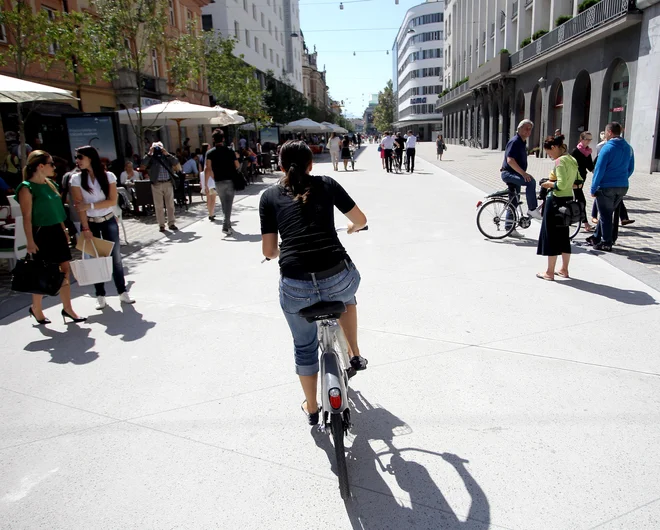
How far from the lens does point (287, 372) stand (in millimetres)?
4246

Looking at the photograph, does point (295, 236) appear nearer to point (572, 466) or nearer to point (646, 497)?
point (572, 466)

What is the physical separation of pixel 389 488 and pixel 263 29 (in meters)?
55.5

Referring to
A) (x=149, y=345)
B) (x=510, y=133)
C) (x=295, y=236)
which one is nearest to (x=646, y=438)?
(x=295, y=236)

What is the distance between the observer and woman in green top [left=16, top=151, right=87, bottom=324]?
517cm

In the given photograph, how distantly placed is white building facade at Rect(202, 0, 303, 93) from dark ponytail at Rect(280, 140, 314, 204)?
29.9 meters

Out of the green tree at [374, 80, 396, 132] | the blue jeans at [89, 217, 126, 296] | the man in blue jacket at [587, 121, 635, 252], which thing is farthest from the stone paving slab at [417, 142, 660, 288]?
the green tree at [374, 80, 396, 132]

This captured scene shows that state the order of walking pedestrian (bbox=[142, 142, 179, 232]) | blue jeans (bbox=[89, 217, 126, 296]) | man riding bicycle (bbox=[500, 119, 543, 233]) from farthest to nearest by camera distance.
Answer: walking pedestrian (bbox=[142, 142, 179, 232]) < man riding bicycle (bbox=[500, 119, 543, 233]) < blue jeans (bbox=[89, 217, 126, 296])

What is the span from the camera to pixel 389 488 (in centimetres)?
284

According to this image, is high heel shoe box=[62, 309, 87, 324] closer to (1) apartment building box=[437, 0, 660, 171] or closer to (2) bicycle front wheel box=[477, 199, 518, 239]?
(2) bicycle front wheel box=[477, 199, 518, 239]

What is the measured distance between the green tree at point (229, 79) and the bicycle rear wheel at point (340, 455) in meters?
23.9

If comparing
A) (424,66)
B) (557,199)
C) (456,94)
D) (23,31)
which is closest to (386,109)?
(424,66)

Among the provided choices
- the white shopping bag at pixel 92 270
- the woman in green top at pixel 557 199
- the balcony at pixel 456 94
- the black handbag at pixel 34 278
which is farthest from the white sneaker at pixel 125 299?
the balcony at pixel 456 94

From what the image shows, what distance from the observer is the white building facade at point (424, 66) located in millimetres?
97125

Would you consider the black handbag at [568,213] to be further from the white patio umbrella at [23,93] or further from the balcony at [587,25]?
the balcony at [587,25]
